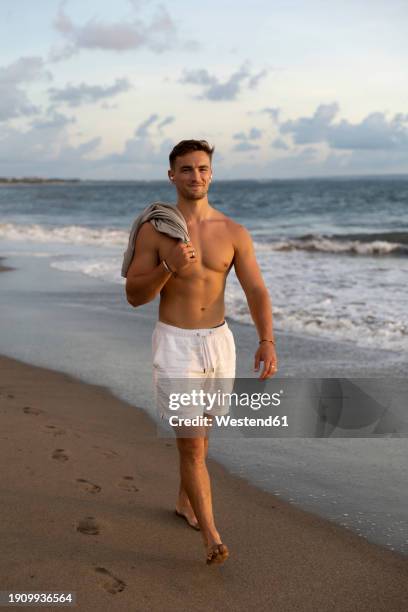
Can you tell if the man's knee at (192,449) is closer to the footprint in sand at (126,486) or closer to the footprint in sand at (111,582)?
the footprint in sand at (111,582)

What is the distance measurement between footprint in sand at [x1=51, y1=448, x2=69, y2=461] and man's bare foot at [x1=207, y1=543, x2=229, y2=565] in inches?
61.1

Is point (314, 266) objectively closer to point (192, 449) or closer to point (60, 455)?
point (60, 455)

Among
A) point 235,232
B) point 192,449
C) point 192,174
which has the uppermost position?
point 192,174

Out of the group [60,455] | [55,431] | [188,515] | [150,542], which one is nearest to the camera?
[150,542]

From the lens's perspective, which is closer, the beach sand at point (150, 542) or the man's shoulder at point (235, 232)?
the beach sand at point (150, 542)

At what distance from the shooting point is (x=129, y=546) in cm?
348

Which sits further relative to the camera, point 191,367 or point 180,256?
point 191,367

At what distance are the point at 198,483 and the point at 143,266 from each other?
1.03 m

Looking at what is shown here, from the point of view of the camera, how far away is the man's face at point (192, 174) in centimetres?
329

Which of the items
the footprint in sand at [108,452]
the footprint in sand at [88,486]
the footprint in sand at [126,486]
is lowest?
the footprint in sand at [126,486]

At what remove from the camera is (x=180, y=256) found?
309 cm

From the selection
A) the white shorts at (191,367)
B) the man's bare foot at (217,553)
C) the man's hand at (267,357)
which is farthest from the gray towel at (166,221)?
the man's bare foot at (217,553)

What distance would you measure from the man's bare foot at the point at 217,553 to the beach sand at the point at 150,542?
0.10 meters

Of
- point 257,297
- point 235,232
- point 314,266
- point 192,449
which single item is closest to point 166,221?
point 235,232
